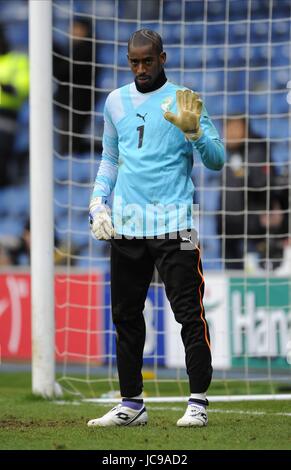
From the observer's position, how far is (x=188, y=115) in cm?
Answer: 454

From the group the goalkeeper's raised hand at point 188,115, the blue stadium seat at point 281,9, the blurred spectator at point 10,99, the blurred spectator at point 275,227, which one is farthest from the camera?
the blurred spectator at point 10,99

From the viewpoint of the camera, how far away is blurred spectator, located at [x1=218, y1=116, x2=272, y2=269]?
10148 mm

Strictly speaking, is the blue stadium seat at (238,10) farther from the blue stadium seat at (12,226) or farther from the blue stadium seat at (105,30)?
the blue stadium seat at (12,226)

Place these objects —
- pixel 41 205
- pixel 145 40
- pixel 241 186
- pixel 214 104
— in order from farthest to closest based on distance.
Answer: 1. pixel 214 104
2. pixel 241 186
3. pixel 41 205
4. pixel 145 40

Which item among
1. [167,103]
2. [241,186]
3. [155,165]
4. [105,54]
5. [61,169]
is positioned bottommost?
[155,165]

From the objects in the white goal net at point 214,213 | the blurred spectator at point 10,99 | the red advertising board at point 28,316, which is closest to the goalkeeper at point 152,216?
the white goal net at point 214,213

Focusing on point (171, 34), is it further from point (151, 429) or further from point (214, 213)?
point (151, 429)

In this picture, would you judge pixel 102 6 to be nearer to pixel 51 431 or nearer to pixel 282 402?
pixel 282 402

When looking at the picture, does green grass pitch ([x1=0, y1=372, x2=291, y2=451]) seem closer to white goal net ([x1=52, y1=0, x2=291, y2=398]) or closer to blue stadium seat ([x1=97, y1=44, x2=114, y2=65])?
white goal net ([x1=52, y1=0, x2=291, y2=398])

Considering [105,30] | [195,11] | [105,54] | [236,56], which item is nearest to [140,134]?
[236,56]

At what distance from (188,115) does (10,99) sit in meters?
9.39

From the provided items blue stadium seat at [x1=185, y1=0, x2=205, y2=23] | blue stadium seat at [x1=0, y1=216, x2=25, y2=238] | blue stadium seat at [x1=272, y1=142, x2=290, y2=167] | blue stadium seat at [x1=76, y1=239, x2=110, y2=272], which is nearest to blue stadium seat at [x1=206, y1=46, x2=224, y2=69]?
blue stadium seat at [x1=185, y1=0, x2=205, y2=23]

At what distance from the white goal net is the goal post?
25.3 inches

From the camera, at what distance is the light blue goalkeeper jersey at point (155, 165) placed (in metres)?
4.75
